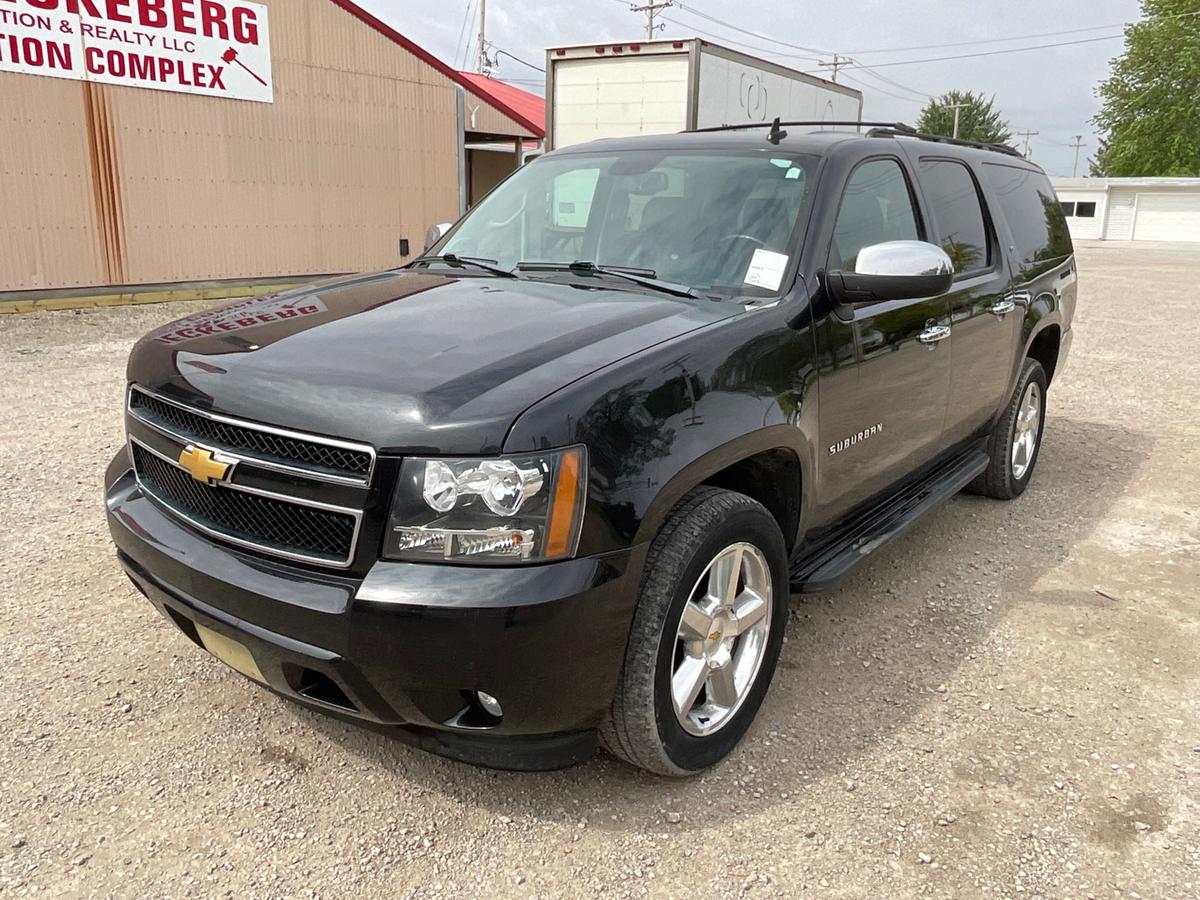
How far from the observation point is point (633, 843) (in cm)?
254

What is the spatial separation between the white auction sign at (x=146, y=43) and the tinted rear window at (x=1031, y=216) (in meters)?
11.4

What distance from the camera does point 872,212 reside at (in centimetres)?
364

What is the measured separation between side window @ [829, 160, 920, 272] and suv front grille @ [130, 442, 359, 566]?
1934 millimetres

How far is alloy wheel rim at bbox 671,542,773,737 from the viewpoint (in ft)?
8.75

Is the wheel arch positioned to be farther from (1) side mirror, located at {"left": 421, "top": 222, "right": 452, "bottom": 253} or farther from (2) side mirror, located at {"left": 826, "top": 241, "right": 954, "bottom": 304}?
(1) side mirror, located at {"left": 421, "top": 222, "right": 452, "bottom": 253}

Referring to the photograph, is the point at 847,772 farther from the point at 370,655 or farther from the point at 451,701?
the point at 370,655

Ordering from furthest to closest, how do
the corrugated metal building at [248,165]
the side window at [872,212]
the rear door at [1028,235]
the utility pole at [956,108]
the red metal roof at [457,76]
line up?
the utility pole at [956,108], the red metal roof at [457,76], the corrugated metal building at [248,165], the rear door at [1028,235], the side window at [872,212]

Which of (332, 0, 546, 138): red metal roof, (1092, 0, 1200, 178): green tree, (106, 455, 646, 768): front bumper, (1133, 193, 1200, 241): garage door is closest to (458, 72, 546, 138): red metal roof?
(332, 0, 546, 138): red metal roof

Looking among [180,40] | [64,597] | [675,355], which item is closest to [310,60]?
[180,40]

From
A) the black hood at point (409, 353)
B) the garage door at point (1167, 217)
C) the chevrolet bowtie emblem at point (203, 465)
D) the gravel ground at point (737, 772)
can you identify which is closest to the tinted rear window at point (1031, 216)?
the gravel ground at point (737, 772)

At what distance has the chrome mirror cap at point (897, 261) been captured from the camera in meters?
3.12

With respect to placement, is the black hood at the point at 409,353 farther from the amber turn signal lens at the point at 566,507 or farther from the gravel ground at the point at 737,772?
the gravel ground at the point at 737,772

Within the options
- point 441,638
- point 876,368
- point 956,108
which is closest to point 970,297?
point 876,368

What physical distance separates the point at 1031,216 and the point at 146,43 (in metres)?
11.6
